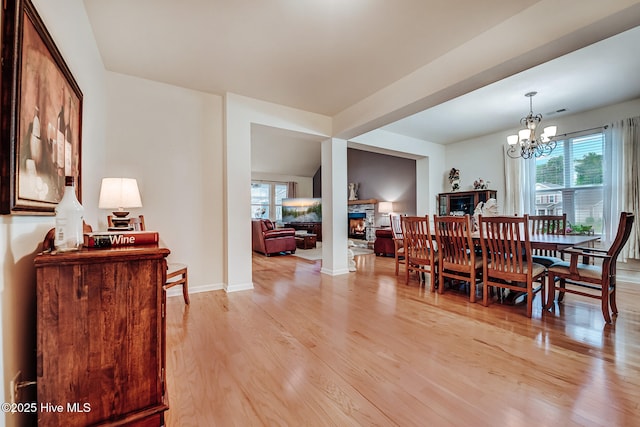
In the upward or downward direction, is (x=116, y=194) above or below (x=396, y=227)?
above

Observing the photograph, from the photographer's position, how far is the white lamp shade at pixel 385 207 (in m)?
7.38

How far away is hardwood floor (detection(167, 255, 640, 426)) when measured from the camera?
4.35 ft

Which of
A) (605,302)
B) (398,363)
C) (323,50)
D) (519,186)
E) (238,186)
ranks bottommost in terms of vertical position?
(398,363)

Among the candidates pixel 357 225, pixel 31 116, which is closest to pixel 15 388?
pixel 31 116

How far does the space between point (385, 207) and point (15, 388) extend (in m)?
7.24

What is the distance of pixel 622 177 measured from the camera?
3.82m

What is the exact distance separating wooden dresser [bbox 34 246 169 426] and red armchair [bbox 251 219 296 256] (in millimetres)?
4947

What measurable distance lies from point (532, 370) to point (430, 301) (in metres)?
1.34

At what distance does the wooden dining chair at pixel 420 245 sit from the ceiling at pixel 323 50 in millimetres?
1818

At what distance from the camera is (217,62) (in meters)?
2.74

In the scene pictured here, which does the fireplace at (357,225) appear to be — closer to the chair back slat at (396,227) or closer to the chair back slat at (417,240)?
the chair back slat at (396,227)

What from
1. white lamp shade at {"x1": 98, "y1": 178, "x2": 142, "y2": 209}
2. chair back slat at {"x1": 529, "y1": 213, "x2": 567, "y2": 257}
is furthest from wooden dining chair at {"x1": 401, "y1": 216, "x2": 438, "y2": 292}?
white lamp shade at {"x1": 98, "y1": 178, "x2": 142, "y2": 209}

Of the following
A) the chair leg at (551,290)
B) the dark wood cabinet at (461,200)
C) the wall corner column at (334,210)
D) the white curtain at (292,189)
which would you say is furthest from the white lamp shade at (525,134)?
the white curtain at (292,189)

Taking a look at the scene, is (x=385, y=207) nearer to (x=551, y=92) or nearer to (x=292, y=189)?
(x=292, y=189)
